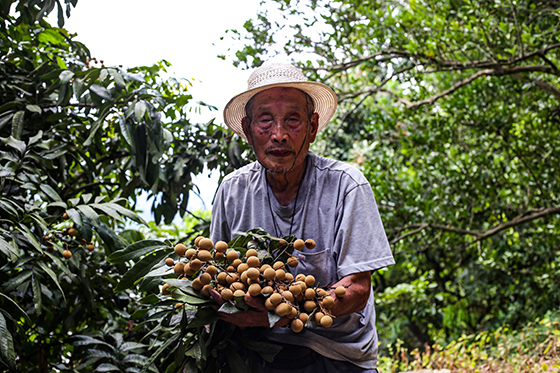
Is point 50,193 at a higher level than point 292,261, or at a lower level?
higher

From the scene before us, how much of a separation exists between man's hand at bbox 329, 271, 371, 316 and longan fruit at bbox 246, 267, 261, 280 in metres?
0.22

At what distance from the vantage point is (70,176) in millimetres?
2393

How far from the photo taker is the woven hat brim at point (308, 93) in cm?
147

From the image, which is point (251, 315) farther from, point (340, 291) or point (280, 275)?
point (340, 291)

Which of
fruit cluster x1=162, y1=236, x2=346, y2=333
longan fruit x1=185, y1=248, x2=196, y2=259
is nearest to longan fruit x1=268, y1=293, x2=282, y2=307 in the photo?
fruit cluster x1=162, y1=236, x2=346, y2=333

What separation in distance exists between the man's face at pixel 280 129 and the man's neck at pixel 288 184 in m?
0.03

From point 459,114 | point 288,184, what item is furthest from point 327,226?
point 459,114

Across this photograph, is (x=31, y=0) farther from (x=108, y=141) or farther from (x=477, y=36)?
(x=477, y=36)

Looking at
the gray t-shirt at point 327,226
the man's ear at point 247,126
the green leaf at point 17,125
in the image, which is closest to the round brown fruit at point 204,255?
the gray t-shirt at point 327,226

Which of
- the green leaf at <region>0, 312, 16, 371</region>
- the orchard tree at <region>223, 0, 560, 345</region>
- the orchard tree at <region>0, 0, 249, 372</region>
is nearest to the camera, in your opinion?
the green leaf at <region>0, 312, 16, 371</region>

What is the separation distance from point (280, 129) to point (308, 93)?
191mm

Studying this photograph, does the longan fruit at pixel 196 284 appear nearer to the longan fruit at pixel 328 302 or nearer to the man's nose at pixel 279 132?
the longan fruit at pixel 328 302

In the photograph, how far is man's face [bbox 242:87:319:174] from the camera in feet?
4.71

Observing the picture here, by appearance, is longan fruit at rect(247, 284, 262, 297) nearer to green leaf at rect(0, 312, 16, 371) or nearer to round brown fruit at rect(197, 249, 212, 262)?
round brown fruit at rect(197, 249, 212, 262)
